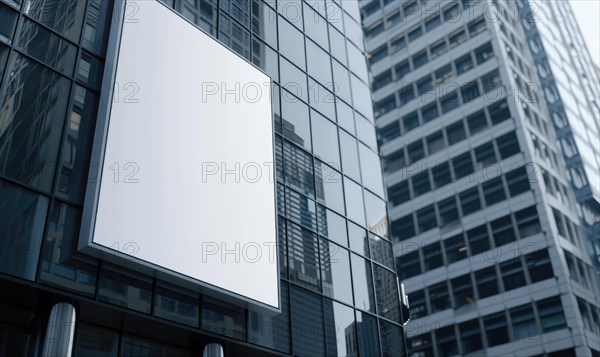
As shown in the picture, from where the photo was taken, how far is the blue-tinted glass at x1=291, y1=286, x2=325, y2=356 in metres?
18.9

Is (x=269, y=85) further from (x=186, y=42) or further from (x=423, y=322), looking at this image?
(x=423, y=322)

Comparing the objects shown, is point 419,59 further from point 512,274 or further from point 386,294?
point 386,294

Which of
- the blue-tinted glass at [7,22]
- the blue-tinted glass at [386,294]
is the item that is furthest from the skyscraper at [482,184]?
the blue-tinted glass at [7,22]

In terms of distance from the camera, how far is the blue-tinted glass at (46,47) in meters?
15.5

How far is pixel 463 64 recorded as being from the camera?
58.2m

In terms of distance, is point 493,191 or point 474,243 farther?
point 493,191

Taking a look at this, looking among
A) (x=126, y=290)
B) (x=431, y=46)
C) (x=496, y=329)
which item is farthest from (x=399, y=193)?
(x=126, y=290)

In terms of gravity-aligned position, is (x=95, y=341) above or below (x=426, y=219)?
below

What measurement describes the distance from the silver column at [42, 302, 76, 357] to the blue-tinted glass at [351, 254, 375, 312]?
10.5 meters

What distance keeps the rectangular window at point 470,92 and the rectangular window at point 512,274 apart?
15.8 metres

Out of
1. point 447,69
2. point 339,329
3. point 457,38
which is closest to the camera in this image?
point 339,329

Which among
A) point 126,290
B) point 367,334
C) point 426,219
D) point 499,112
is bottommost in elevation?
point 126,290

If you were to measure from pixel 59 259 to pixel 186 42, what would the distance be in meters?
8.45

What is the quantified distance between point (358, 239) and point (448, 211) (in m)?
30.2
